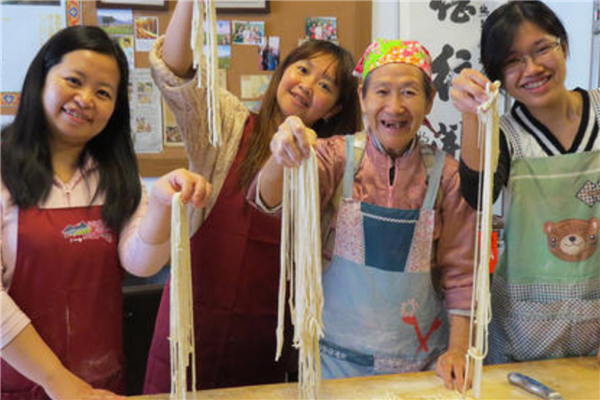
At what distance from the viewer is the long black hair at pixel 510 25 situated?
4.07 ft

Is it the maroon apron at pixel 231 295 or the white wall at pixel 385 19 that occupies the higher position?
the white wall at pixel 385 19

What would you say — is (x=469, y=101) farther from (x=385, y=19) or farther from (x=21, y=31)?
(x=21, y=31)

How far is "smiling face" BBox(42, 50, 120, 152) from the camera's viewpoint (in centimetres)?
116

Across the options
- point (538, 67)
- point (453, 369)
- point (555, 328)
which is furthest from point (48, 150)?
point (555, 328)

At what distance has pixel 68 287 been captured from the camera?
3.95 ft

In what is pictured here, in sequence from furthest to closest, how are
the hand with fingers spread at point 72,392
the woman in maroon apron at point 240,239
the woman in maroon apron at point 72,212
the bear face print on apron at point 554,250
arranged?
the woman in maroon apron at point 240,239 → the bear face print on apron at point 554,250 → the woman in maroon apron at point 72,212 → the hand with fingers spread at point 72,392

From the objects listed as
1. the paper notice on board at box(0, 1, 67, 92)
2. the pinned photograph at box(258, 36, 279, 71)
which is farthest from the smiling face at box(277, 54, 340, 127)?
the paper notice on board at box(0, 1, 67, 92)

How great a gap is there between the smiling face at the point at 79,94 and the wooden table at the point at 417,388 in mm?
592

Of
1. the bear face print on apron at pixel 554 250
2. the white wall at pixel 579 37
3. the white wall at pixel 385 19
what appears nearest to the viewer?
the bear face print on apron at pixel 554 250

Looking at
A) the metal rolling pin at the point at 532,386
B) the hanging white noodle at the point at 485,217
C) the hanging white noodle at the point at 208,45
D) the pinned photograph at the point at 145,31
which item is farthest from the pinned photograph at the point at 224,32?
the metal rolling pin at the point at 532,386

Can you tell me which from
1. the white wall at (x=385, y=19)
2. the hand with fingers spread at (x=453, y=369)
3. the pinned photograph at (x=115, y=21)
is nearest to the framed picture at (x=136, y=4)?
the pinned photograph at (x=115, y=21)

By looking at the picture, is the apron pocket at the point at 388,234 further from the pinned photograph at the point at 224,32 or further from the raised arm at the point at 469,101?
the pinned photograph at the point at 224,32

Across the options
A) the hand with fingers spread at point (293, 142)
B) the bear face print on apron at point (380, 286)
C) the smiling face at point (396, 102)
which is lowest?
the bear face print on apron at point (380, 286)

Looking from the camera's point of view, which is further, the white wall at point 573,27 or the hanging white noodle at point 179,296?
the white wall at point 573,27
